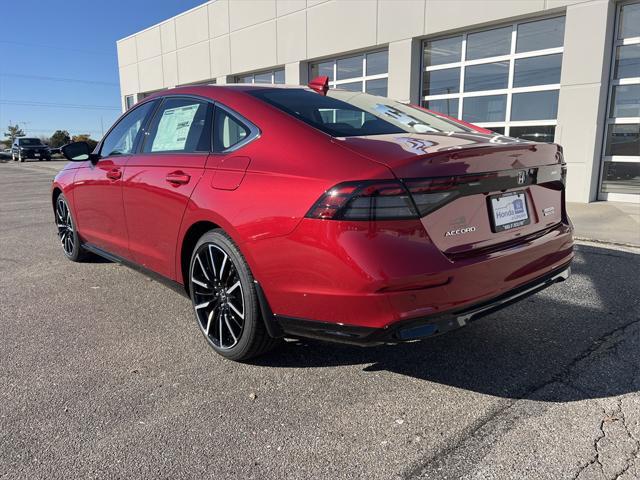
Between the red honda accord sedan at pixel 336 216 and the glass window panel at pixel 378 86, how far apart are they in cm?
942

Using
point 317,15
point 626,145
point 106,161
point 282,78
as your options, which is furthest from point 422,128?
point 282,78

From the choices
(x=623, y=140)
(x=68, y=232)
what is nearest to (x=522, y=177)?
(x=68, y=232)

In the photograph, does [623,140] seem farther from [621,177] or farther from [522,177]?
[522,177]

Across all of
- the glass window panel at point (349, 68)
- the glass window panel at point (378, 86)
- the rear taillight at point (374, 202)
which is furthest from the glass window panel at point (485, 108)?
the rear taillight at point (374, 202)

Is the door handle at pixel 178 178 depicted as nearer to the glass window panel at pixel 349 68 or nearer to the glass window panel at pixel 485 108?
the glass window panel at pixel 485 108

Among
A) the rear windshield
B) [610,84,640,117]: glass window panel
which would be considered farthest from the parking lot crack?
[610,84,640,117]: glass window panel

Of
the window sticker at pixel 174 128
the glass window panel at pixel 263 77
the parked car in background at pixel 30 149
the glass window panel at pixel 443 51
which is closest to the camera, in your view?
the window sticker at pixel 174 128

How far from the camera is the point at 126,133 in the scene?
13.9ft

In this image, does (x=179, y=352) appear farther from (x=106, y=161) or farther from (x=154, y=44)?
(x=154, y=44)

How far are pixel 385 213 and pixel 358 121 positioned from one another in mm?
946

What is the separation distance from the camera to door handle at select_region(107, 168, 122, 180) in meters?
3.95

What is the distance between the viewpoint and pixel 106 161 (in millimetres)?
4234

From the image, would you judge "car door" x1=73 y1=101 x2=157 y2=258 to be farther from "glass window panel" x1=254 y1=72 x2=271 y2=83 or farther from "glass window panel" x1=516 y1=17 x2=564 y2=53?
"glass window panel" x1=254 y1=72 x2=271 y2=83

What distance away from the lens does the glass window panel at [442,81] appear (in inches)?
434
